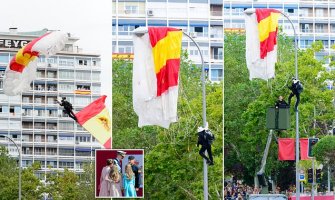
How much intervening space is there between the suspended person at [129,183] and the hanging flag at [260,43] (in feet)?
46.0

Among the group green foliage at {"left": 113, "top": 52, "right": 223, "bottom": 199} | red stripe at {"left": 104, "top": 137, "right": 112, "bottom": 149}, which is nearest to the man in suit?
red stripe at {"left": 104, "top": 137, "right": 112, "bottom": 149}

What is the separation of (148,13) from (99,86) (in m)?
4.56

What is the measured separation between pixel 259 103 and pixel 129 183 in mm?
24057

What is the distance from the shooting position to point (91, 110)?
73.0 meters

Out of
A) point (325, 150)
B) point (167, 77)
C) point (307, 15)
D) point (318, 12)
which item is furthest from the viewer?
point (318, 12)

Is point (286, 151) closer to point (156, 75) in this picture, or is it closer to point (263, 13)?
point (263, 13)

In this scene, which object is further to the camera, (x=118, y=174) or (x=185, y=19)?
(x=185, y=19)

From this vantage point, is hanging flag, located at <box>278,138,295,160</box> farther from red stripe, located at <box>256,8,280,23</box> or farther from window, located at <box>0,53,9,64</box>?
window, located at <box>0,53,9,64</box>

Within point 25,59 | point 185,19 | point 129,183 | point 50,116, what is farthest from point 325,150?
point 50,116

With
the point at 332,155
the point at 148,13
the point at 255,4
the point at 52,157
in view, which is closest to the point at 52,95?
the point at 52,157

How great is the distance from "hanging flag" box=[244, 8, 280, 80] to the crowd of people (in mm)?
13843

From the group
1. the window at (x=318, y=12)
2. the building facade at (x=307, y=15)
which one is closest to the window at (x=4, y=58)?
the building facade at (x=307, y=15)

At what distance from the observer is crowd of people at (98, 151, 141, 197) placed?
7538 cm

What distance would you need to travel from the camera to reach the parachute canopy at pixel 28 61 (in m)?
61.5
